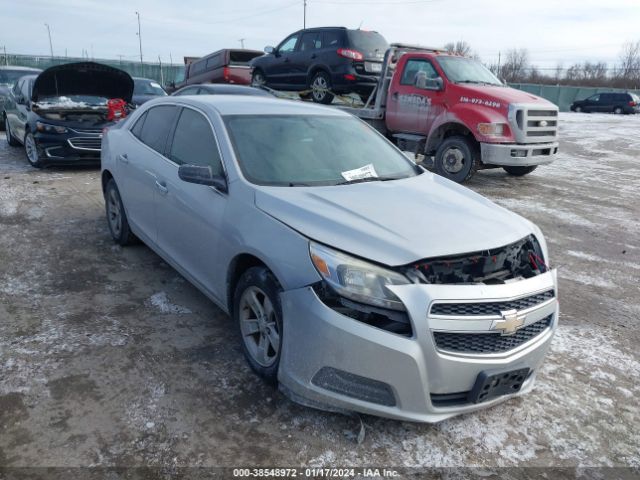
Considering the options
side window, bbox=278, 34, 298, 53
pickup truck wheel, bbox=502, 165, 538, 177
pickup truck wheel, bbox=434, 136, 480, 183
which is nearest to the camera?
pickup truck wheel, bbox=434, 136, 480, 183

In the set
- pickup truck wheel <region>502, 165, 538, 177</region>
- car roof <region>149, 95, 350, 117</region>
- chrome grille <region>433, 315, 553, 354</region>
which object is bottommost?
pickup truck wheel <region>502, 165, 538, 177</region>

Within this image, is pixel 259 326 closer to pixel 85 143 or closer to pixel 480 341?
pixel 480 341

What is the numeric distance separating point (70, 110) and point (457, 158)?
22.8ft

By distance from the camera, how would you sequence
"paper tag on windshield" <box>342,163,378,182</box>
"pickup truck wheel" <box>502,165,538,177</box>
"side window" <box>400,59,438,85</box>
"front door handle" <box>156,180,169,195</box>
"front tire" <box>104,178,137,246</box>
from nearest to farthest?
1. "paper tag on windshield" <box>342,163,378,182</box>
2. "front door handle" <box>156,180,169,195</box>
3. "front tire" <box>104,178,137,246</box>
4. "side window" <box>400,59,438,85</box>
5. "pickup truck wheel" <box>502,165,538,177</box>

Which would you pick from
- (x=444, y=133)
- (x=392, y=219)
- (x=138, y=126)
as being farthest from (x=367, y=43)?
(x=392, y=219)

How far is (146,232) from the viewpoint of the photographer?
4621 millimetres

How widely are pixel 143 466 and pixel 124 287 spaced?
2.30 m

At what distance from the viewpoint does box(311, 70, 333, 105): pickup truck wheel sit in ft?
39.1

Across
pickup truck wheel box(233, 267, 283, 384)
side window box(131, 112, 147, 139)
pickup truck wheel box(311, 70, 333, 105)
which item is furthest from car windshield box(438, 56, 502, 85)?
pickup truck wheel box(233, 267, 283, 384)

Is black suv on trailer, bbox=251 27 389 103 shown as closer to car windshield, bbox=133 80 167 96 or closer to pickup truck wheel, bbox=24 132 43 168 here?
car windshield, bbox=133 80 167 96

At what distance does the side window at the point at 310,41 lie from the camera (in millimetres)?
12062

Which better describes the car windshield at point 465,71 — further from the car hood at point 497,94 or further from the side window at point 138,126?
the side window at point 138,126

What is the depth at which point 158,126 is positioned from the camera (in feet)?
15.1

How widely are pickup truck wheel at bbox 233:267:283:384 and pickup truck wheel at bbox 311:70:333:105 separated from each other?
941 cm
